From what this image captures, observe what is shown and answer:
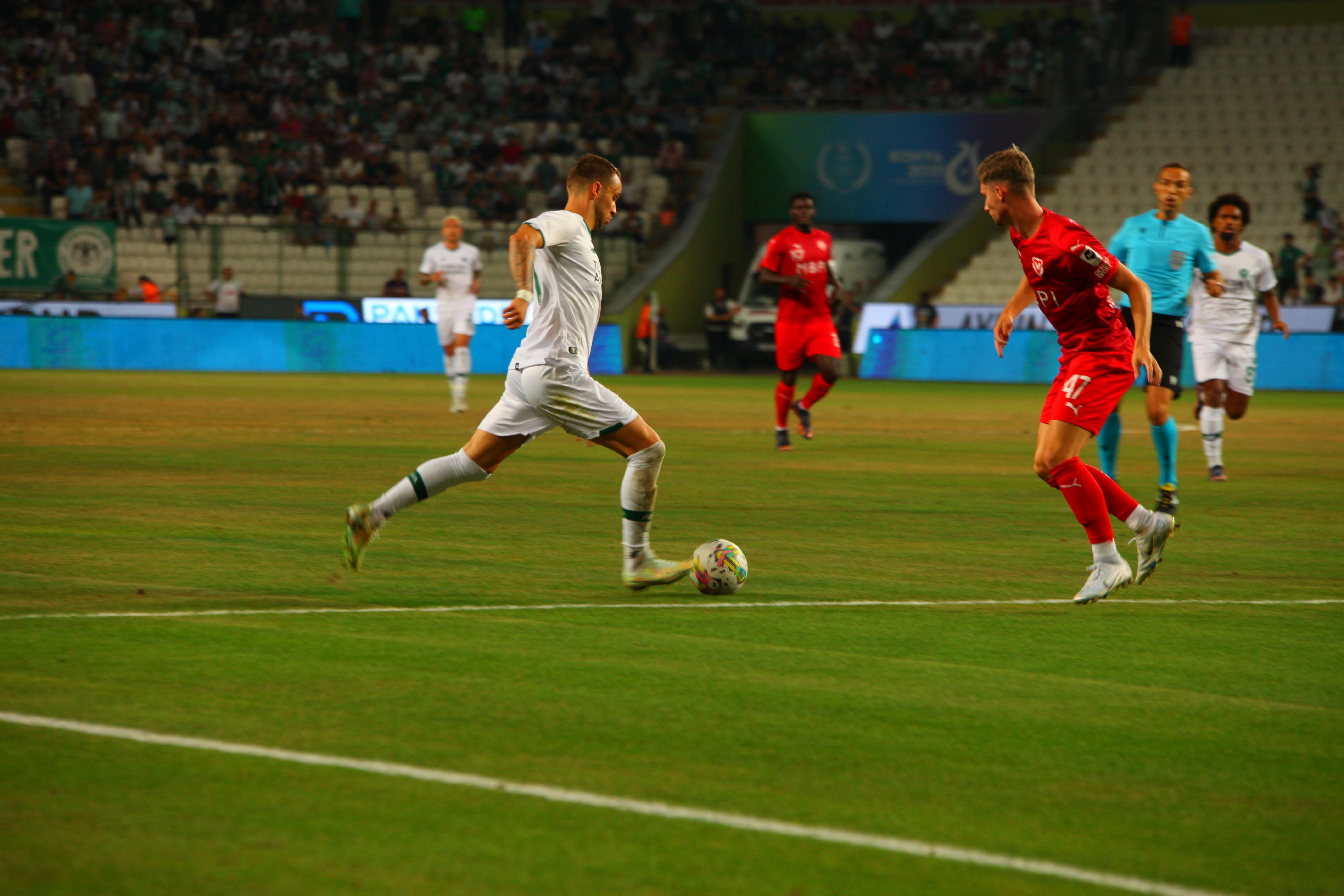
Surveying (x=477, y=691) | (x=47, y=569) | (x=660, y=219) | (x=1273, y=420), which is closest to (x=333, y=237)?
(x=660, y=219)

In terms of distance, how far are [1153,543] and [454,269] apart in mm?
15093

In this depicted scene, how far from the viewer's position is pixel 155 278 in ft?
118

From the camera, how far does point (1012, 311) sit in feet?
26.0

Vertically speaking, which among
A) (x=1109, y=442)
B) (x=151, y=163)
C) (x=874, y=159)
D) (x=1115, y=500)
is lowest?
(x=1109, y=442)

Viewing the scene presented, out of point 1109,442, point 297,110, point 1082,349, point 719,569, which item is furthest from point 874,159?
point 719,569

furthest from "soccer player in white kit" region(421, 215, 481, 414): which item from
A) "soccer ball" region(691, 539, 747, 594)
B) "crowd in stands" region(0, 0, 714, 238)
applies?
"crowd in stands" region(0, 0, 714, 238)

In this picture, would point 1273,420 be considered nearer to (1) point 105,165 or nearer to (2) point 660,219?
(2) point 660,219

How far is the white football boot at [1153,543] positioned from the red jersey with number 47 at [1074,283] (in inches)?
35.1

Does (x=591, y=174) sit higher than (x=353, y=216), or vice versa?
(x=353, y=216)

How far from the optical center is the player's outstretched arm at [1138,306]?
714 centimetres

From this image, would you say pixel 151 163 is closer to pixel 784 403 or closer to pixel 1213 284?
pixel 784 403

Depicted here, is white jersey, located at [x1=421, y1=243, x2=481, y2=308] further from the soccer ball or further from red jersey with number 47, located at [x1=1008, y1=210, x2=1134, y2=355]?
red jersey with number 47, located at [x1=1008, y1=210, x2=1134, y2=355]

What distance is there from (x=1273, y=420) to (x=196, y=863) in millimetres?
19698

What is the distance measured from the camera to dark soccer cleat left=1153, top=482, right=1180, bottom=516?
34.7 feet
